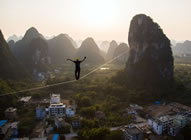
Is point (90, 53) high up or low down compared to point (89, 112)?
up

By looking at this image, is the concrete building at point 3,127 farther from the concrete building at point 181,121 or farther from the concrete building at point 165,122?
the concrete building at point 181,121

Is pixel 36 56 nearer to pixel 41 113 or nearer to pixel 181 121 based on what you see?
pixel 41 113

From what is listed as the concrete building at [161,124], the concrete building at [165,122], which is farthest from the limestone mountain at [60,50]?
the concrete building at [165,122]

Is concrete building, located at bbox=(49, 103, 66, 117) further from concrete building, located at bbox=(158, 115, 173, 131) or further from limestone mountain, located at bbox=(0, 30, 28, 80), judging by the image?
limestone mountain, located at bbox=(0, 30, 28, 80)

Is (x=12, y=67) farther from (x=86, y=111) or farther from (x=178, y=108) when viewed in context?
(x=178, y=108)

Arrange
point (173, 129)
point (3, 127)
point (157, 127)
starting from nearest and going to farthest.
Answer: point (173, 129), point (157, 127), point (3, 127)

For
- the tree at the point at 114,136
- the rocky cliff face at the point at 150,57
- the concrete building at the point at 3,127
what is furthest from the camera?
the rocky cliff face at the point at 150,57

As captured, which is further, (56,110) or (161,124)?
(56,110)

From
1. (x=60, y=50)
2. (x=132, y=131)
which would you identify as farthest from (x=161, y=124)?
(x=60, y=50)
